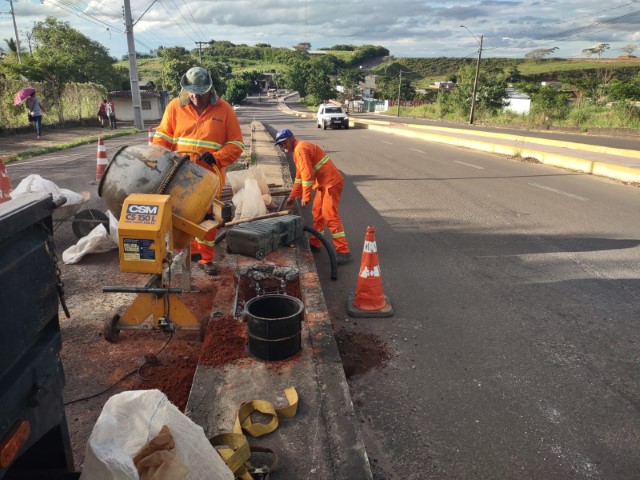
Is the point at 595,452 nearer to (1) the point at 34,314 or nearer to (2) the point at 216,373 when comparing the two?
(2) the point at 216,373

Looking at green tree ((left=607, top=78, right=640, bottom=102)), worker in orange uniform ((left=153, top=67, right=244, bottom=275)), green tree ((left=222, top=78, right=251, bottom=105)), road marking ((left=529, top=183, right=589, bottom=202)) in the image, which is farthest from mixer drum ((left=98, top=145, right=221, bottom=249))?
green tree ((left=222, top=78, right=251, bottom=105))

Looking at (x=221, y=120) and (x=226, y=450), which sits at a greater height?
(x=221, y=120)

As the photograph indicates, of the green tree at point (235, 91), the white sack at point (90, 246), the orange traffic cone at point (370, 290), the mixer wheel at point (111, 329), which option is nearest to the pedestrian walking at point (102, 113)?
the white sack at point (90, 246)

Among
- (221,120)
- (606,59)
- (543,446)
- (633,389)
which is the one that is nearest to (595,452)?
(543,446)

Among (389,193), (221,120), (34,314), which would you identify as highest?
(221,120)

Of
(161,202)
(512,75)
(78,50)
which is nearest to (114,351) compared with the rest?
(161,202)

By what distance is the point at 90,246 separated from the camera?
554 cm

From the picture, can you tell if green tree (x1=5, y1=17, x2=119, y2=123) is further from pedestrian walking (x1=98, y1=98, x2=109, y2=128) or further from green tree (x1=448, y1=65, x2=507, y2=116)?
green tree (x1=448, y1=65, x2=507, y2=116)

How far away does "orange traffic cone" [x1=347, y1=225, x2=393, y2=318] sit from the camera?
450 centimetres

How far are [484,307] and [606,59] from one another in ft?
341

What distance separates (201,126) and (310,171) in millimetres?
1409

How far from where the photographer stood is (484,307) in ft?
15.3

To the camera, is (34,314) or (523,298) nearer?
(34,314)

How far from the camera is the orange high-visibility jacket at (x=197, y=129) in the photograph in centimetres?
483
